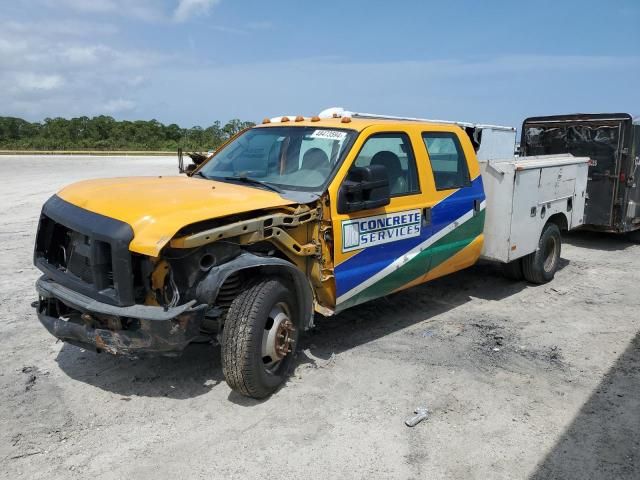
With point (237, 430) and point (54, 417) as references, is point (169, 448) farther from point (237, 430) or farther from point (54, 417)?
point (54, 417)

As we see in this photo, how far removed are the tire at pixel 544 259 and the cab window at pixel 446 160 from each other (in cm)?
179

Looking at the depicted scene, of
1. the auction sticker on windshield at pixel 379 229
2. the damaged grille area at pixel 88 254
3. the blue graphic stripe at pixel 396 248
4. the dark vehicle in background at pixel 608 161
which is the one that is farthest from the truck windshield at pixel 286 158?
the dark vehicle in background at pixel 608 161

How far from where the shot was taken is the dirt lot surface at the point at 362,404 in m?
3.31

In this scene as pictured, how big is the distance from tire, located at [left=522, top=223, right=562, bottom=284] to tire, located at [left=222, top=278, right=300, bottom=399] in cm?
396

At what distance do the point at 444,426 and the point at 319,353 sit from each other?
1.41 m

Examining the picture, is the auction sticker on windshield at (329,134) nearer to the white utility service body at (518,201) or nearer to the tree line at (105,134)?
the white utility service body at (518,201)

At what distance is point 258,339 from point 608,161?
7.74 m

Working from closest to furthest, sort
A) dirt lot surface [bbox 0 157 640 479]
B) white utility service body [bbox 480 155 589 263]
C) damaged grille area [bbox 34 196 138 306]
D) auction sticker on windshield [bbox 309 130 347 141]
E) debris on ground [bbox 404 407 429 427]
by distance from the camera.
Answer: dirt lot surface [bbox 0 157 640 479], damaged grille area [bbox 34 196 138 306], debris on ground [bbox 404 407 429 427], auction sticker on windshield [bbox 309 130 347 141], white utility service body [bbox 480 155 589 263]

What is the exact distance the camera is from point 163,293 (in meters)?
3.65

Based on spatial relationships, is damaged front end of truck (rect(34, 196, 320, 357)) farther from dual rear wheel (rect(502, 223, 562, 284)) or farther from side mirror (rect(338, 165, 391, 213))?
dual rear wheel (rect(502, 223, 562, 284))

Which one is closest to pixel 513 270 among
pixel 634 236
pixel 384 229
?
pixel 384 229

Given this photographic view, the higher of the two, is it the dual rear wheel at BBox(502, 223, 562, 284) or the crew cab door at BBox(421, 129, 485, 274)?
the crew cab door at BBox(421, 129, 485, 274)

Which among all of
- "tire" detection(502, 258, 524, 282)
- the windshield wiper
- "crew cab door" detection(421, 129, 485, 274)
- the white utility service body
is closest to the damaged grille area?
the windshield wiper

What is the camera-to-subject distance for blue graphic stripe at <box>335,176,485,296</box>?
4516 mm
